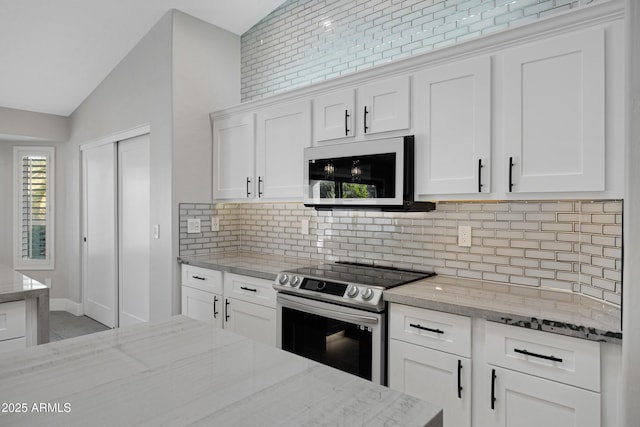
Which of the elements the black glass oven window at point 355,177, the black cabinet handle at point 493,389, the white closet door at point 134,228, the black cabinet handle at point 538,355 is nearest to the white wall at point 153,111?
the white closet door at point 134,228

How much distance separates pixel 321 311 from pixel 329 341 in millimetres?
177

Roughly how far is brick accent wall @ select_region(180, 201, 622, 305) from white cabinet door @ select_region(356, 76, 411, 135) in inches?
24.9

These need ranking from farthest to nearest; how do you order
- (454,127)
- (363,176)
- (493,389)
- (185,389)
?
(363,176) → (454,127) → (493,389) → (185,389)

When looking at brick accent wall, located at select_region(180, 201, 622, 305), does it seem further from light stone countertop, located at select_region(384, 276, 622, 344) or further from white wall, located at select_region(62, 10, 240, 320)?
white wall, located at select_region(62, 10, 240, 320)

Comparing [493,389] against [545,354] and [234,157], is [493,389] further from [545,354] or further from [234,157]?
[234,157]

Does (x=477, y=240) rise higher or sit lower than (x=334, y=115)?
lower

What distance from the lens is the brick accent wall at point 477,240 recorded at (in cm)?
199

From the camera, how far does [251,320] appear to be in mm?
2910

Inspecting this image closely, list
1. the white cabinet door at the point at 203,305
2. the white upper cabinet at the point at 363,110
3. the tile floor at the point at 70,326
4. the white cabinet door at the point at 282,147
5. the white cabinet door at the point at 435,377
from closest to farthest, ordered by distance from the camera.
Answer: the white cabinet door at the point at 435,377, the white upper cabinet at the point at 363,110, the white cabinet door at the point at 282,147, the white cabinet door at the point at 203,305, the tile floor at the point at 70,326

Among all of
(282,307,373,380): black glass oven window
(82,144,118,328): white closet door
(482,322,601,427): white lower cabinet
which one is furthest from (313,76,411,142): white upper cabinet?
(82,144,118,328): white closet door

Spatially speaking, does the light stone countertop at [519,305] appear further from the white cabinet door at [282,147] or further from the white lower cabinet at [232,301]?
the white cabinet door at [282,147]

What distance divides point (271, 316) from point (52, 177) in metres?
4.16

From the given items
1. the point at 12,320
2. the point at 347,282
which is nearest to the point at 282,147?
the point at 347,282

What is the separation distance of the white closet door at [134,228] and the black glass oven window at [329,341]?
194cm
